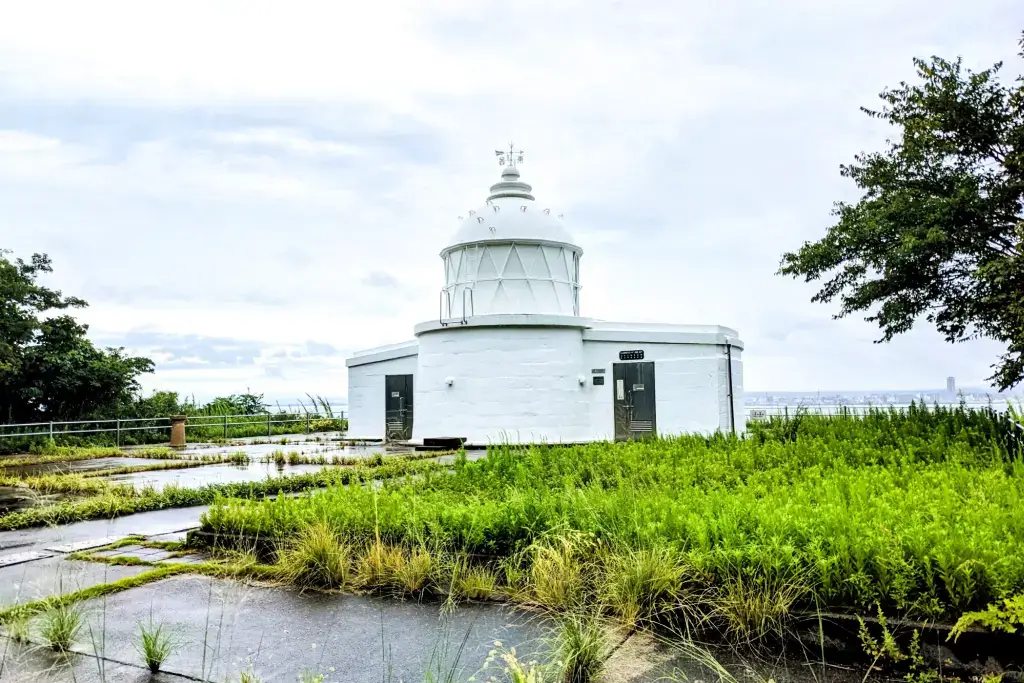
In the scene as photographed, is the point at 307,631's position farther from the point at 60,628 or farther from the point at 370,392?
the point at 370,392

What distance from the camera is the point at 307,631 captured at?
4.52 meters

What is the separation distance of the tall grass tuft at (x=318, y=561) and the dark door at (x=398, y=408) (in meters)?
17.9

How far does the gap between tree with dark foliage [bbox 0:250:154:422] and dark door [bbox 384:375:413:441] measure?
31.9ft

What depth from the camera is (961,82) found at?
58.2 ft

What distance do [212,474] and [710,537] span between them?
11.9m

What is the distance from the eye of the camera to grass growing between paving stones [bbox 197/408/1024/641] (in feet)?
13.8

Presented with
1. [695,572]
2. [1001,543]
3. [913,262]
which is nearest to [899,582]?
[1001,543]

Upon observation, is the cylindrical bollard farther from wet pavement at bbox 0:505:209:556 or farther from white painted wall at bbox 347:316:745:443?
wet pavement at bbox 0:505:209:556

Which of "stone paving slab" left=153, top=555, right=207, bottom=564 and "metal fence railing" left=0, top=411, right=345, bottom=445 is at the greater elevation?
"metal fence railing" left=0, top=411, right=345, bottom=445

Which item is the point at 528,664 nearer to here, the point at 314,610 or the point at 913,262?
the point at 314,610

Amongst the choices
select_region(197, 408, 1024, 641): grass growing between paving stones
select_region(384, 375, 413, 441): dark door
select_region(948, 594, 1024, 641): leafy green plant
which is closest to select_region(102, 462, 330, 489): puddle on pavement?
select_region(197, 408, 1024, 641): grass growing between paving stones

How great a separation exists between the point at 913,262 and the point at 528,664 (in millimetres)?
17562

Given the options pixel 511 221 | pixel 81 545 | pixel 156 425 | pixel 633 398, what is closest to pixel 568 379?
pixel 633 398

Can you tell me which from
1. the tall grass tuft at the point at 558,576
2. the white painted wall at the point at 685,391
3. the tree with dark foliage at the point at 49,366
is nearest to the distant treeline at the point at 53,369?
the tree with dark foliage at the point at 49,366
